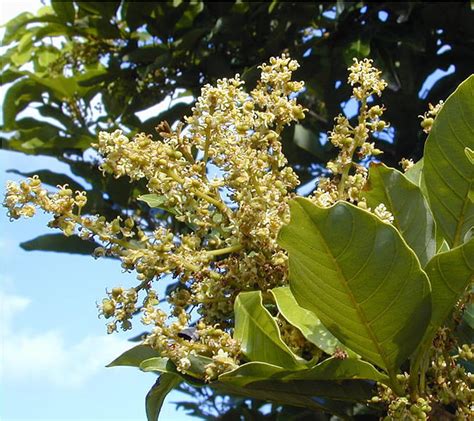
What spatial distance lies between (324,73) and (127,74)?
2.78 ft

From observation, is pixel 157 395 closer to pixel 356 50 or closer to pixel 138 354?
pixel 138 354

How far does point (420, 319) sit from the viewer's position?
909 millimetres

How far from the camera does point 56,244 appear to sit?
3064mm

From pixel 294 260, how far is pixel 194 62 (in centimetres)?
236

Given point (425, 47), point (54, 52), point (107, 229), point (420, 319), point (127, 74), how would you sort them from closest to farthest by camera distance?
point (420, 319) < point (107, 229) < point (425, 47) < point (127, 74) < point (54, 52)

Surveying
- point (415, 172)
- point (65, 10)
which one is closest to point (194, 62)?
point (65, 10)

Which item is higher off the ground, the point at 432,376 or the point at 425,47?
the point at 425,47

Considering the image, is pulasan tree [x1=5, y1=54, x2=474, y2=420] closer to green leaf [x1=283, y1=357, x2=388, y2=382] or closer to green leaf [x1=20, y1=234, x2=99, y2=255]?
green leaf [x1=283, y1=357, x2=388, y2=382]

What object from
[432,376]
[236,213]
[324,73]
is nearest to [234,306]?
[236,213]

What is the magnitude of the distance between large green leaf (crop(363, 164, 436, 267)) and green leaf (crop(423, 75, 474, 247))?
0.12 ft

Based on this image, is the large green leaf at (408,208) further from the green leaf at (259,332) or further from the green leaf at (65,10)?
the green leaf at (65,10)

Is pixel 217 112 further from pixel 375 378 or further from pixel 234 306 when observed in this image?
pixel 375 378

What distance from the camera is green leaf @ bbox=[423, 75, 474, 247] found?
98 centimetres

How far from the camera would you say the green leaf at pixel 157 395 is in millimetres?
1089
